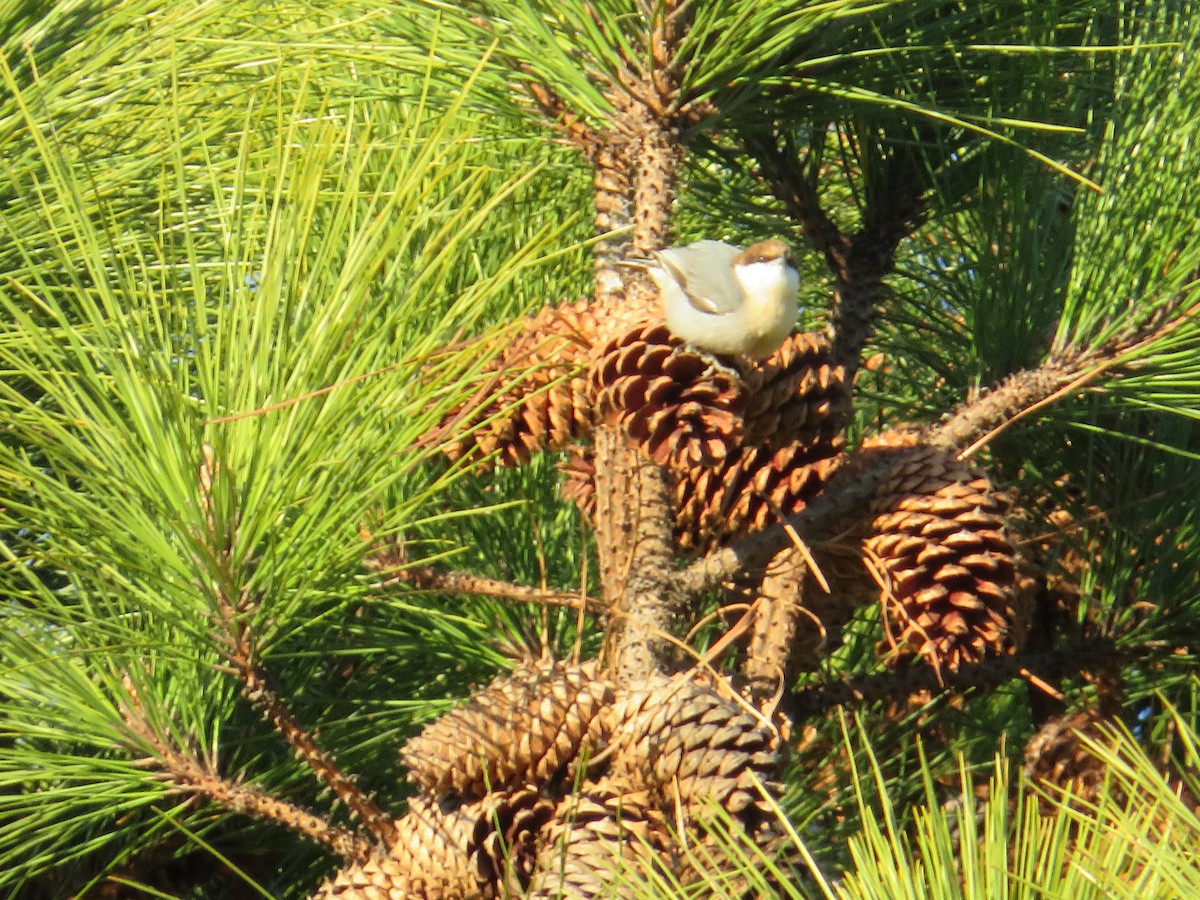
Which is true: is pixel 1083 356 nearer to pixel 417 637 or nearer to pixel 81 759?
pixel 417 637

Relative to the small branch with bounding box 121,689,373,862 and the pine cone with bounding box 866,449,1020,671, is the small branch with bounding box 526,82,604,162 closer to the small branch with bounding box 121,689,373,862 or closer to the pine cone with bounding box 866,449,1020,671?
the pine cone with bounding box 866,449,1020,671

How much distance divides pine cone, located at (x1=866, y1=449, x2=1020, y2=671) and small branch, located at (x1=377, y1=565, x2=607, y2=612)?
0.79 feet

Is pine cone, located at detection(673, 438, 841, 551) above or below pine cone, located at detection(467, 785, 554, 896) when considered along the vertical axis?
above

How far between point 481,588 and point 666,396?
0.82 ft

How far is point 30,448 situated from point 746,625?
2.10 feet

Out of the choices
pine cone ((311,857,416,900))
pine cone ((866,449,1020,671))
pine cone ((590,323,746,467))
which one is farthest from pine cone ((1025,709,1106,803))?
pine cone ((311,857,416,900))

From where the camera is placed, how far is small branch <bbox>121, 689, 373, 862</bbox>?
1006 mm

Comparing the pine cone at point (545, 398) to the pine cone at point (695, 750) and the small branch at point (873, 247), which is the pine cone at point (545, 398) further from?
the small branch at point (873, 247)

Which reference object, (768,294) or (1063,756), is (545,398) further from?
(1063,756)

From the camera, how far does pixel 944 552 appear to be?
1.08 meters

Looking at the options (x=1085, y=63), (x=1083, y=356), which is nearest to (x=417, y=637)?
(x=1083, y=356)

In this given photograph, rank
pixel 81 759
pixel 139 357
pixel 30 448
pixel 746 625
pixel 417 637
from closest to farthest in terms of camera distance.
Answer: pixel 139 357, pixel 81 759, pixel 746 625, pixel 30 448, pixel 417 637

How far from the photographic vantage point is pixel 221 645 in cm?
92

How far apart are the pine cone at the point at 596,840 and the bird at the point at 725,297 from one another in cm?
33
